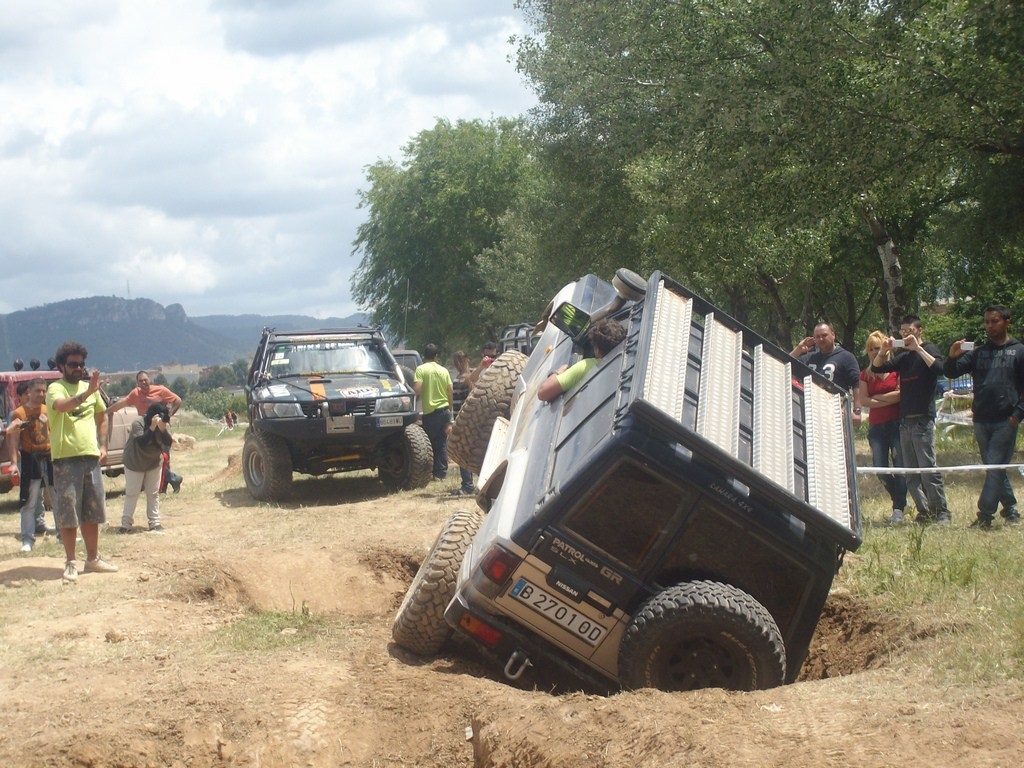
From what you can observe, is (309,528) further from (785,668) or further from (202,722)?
(785,668)

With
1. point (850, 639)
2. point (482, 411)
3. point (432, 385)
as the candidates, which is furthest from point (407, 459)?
point (850, 639)

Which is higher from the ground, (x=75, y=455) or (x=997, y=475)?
(x=75, y=455)

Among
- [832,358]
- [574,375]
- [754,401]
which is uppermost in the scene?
[574,375]

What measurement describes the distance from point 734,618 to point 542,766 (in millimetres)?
1178

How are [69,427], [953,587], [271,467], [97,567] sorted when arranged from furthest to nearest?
[271,467], [97,567], [69,427], [953,587]

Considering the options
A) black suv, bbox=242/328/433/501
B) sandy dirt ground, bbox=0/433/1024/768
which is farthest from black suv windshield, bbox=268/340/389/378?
sandy dirt ground, bbox=0/433/1024/768

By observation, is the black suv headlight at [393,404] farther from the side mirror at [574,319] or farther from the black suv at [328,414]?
the side mirror at [574,319]

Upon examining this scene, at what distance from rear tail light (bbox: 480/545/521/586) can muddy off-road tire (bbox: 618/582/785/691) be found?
629 mm

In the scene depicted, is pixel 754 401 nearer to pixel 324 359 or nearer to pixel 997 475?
pixel 997 475

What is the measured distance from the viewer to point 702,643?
5281mm

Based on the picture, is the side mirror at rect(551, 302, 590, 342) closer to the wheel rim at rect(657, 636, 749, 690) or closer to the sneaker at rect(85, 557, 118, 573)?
the wheel rim at rect(657, 636, 749, 690)

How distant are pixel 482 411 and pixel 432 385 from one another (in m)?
3.76

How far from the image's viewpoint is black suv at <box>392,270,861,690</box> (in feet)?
16.8

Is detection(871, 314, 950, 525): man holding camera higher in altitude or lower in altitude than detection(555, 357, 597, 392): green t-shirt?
lower
